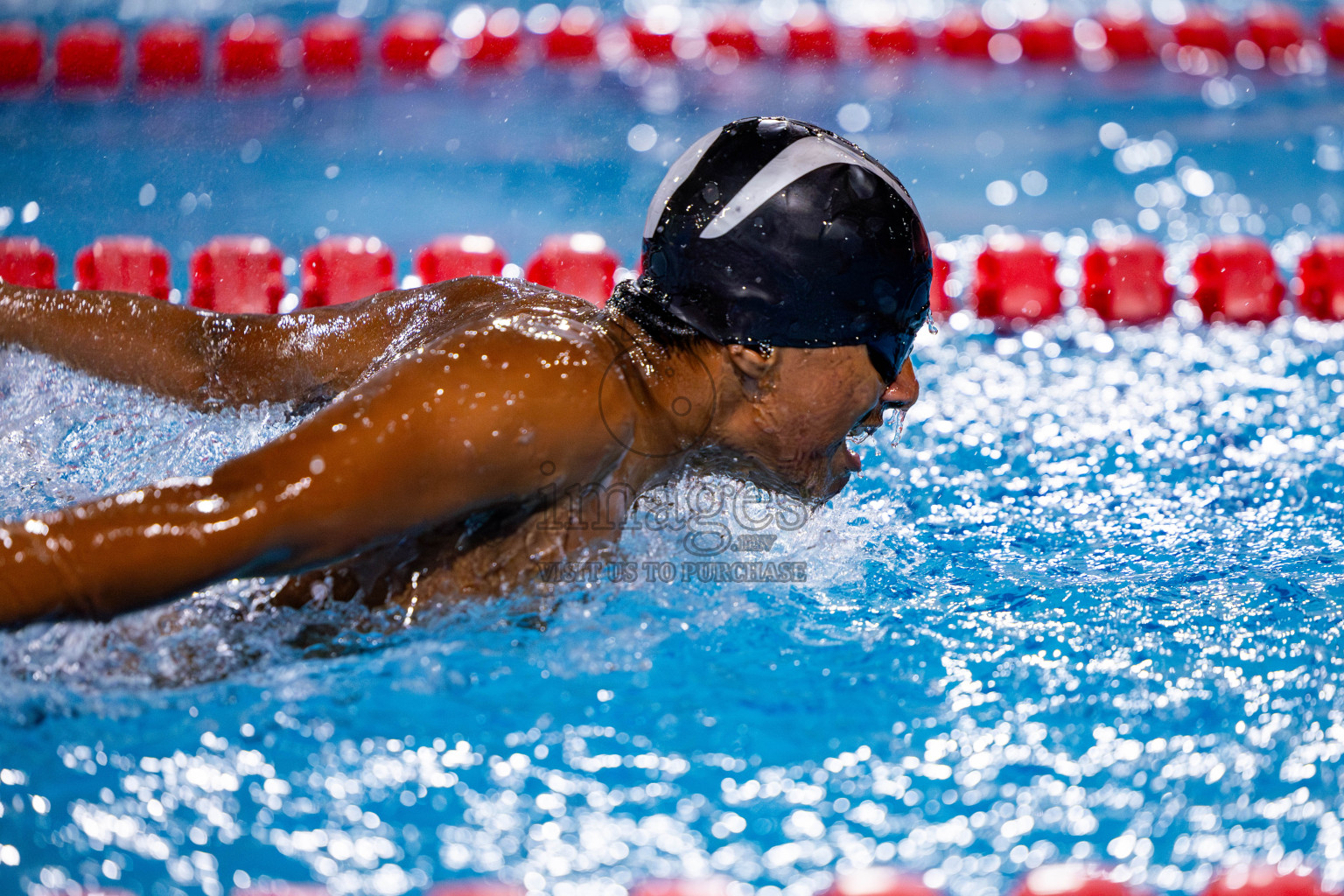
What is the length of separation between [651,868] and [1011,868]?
42cm

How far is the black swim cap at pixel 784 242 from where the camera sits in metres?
1.55

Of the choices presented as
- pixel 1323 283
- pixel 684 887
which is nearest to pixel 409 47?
pixel 1323 283

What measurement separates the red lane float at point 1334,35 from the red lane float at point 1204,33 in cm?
45

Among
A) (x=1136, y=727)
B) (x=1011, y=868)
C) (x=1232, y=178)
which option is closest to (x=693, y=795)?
(x=1011, y=868)

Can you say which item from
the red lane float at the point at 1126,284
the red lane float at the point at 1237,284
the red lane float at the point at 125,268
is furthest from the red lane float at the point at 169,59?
the red lane float at the point at 1237,284

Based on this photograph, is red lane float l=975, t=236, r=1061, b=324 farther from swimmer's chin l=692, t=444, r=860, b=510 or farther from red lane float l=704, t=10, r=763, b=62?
red lane float l=704, t=10, r=763, b=62

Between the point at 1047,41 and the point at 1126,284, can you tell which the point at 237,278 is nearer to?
the point at 1126,284

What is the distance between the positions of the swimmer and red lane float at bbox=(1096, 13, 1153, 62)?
4893 mm

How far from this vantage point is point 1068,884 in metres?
1.40

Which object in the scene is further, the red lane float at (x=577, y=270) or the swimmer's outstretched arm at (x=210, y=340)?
the red lane float at (x=577, y=270)

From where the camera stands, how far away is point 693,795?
151 centimetres

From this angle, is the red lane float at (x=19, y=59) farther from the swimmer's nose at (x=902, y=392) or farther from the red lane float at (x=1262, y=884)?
the red lane float at (x=1262, y=884)

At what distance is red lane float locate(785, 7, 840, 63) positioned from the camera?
5.80 metres

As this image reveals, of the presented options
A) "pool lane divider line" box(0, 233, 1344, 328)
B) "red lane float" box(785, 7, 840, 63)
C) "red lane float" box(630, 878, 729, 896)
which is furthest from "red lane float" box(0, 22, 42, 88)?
"red lane float" box(630, 878, 729, 896)
